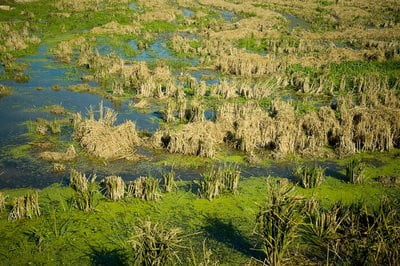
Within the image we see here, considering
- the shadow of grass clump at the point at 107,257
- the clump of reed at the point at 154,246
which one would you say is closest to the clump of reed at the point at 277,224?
the clump of reed at the point at 154,246

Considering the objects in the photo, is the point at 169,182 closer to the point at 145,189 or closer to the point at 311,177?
the point at 145,189

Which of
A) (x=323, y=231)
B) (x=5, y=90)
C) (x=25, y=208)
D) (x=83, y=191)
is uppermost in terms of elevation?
(x=5, y=90)

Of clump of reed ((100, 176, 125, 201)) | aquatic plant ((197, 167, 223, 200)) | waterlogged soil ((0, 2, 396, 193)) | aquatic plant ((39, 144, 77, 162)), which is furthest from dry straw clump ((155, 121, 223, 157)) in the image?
Answer: clump of reed ((100, 176, 125, 201))

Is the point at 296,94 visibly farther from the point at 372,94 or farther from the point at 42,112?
the point at 42,112

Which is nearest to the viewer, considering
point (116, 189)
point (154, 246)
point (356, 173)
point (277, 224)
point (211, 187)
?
point (154, 246)

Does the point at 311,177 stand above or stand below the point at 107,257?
above

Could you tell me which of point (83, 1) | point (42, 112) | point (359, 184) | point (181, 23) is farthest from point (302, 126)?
point (83, 1)

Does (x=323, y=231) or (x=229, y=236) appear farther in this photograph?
(x=229, y=236)

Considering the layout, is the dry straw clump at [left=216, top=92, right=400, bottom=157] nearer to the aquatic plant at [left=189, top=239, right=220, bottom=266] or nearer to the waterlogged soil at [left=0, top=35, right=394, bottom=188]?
the waterlogged soil at [left=0, top=35, right=394, bottom=188]

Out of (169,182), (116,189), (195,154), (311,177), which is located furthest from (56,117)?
(311,177)
